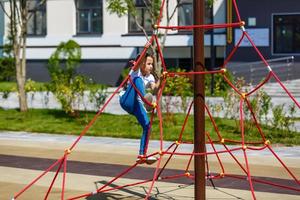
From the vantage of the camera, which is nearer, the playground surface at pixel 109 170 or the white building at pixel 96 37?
the playground surface at pixel 109 170

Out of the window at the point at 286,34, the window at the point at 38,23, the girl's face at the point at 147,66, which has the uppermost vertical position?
the window at the point at 38,23

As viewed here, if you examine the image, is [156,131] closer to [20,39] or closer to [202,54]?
[20,39]

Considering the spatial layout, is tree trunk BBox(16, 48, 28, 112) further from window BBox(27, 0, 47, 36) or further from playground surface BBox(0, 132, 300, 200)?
window BBox(27, 0, 47, 36)

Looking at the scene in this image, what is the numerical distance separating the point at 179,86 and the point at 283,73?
14.8m

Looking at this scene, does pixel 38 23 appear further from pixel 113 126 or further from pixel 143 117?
pixel 143 117

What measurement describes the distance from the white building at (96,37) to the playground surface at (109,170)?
2048 centimetres

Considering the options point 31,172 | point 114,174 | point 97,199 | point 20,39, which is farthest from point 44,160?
point 20,39

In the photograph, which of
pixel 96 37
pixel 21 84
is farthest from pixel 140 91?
pixel 96 37

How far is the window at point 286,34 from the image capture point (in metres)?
31.7

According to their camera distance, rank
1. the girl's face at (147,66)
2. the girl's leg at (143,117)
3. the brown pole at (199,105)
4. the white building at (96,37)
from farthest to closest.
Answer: the white building at (96,37) → the girl's leg at (143,117) → the girl's face at (147,66) → the brown pole at (199,105)

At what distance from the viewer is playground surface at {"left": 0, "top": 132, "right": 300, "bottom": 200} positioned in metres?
8.35

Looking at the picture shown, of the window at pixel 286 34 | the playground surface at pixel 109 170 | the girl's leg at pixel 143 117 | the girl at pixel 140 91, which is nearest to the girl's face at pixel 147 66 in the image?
the girl at pixel 140 91

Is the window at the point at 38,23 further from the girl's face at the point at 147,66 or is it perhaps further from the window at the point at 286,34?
the girl's face at the point at 147,66

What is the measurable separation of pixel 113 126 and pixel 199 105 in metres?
9.46
